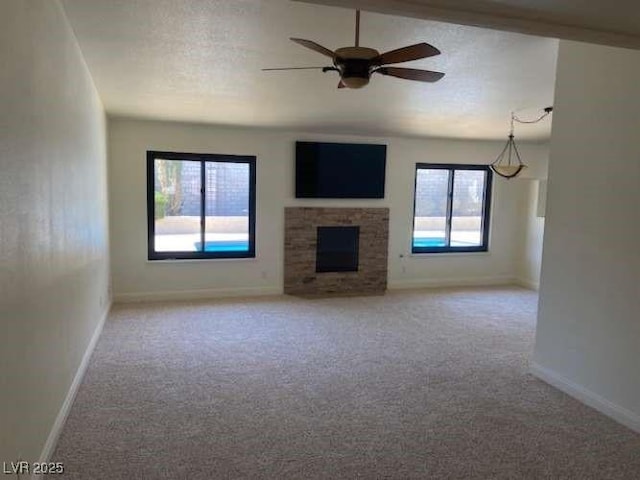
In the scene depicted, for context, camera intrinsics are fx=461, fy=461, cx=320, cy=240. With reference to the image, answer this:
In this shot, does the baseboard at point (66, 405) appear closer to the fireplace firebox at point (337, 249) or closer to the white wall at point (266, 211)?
the white wall at point (266, 211)

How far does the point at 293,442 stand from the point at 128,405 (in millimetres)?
1218

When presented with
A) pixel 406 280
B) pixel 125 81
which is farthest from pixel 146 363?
pixel 406 280

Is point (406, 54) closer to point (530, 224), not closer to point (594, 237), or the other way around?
point (594, 237)

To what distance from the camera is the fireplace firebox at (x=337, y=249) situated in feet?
22.5

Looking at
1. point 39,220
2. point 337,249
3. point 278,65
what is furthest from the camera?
point 337,249

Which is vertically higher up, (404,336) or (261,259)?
(261,259)

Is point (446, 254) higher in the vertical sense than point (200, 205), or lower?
lower

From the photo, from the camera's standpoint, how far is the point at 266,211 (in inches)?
258

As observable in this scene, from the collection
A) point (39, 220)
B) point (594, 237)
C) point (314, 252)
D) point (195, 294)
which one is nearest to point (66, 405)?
point (39, 220)

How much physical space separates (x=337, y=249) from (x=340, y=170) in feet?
3.87

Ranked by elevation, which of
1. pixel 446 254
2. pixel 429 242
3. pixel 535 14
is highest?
pixel 535 14

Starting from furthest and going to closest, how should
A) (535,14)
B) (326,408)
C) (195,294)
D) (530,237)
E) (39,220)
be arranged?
(530,237) → (195,294) → (326,408) → (39,220) → (535,14)

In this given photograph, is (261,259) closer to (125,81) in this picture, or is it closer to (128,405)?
(125,81)

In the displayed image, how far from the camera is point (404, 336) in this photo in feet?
15.7
